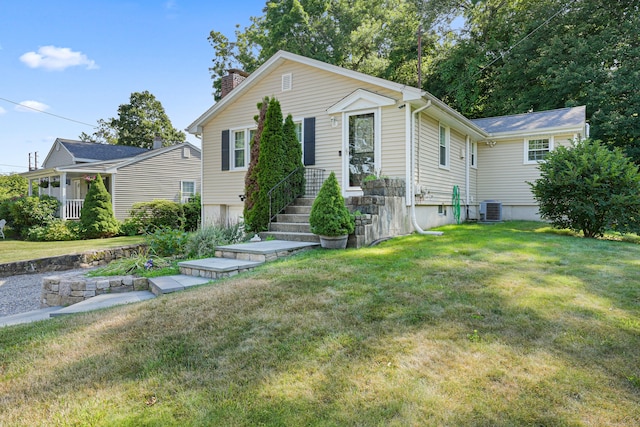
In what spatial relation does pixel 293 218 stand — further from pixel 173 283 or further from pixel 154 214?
pixel 154 214

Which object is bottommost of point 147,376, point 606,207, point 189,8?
point 147,376

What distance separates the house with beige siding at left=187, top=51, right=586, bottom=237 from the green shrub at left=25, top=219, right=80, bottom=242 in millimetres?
6409

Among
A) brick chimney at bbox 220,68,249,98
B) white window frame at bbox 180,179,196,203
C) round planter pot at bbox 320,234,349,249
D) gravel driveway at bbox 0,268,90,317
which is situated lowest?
gravel driveway at bbox 0,268,90,317

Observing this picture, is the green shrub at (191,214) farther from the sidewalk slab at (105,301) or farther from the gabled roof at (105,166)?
the sidewalk slab at (105,301)

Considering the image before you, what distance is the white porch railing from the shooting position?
16078mm

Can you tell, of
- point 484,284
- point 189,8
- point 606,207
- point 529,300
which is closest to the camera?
point 529,300

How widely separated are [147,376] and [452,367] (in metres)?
1.83

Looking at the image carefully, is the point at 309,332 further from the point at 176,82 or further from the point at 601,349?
the point at 176,82

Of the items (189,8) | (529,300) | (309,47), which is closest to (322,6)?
(309,47)

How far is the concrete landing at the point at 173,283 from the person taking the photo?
450 centimetres

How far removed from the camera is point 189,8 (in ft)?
36.9

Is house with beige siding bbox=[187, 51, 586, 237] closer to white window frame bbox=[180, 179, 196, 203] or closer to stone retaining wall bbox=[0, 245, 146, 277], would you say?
stone retaining wall bbox=[0, 245, 146, 277]

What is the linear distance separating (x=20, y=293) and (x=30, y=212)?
33.4ft

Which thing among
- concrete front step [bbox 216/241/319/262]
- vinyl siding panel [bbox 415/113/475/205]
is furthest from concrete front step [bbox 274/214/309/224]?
vinyl siding panel [bbox 415/113/475/205]
